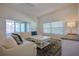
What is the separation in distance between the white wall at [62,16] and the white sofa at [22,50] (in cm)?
35

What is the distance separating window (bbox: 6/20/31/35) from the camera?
215 cm

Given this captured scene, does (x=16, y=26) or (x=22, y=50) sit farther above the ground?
(x=16, y=26)

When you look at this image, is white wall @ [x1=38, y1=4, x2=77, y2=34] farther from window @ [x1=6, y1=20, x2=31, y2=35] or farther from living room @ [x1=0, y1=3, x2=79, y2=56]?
window @ [x1=6, y1=20, x2=31, y2=35]

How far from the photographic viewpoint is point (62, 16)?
2.17 metres

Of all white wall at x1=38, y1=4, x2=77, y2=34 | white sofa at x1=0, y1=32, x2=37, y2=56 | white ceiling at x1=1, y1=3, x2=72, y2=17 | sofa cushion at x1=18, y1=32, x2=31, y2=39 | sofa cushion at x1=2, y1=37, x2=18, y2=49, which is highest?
white ceiling at x1=1, y1=3, x2=72, y2=17

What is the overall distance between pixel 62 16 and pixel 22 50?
103 cm

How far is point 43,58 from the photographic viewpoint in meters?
2.12

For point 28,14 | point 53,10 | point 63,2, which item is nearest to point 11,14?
point 28,14

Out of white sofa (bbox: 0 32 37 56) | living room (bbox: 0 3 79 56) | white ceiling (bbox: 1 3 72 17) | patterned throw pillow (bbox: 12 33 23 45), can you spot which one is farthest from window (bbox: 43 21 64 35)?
patterned throw pillow (bbox: 12 33 23 45)

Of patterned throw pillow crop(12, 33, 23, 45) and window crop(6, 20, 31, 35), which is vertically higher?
window crop(6, 20, 31, 35)

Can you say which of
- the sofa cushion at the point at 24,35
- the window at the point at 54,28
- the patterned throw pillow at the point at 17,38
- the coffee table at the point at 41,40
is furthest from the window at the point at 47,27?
the patterned throw pillow at the point at 17,38

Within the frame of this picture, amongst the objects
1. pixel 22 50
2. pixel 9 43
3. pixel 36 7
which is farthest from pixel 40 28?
pixel 9 43

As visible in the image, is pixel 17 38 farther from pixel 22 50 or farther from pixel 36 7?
pixel 36 7

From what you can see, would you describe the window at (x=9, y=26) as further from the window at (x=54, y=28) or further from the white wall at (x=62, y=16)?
the window at (x=54, y=28)
